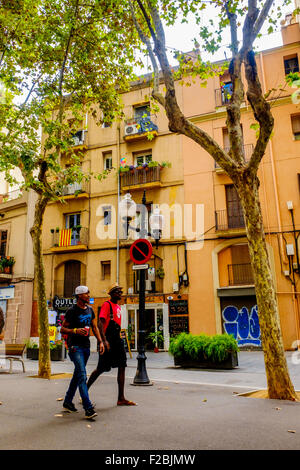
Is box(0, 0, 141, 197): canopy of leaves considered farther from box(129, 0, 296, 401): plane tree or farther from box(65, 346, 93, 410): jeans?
box(65, 346, 93, 410): jeans

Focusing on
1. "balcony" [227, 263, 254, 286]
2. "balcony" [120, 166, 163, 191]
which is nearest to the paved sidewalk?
"balcony" [227, 263, 254, 286]

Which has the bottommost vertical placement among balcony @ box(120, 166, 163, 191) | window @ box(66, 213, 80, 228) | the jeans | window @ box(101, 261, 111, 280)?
the jeans

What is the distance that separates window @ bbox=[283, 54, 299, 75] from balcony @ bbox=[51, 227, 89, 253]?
15079 mm

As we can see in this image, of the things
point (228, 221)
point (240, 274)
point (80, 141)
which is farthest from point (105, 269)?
point (80, 141)

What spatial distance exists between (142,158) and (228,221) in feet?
24.0

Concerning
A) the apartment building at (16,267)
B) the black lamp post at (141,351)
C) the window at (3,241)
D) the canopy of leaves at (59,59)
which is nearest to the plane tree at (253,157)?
the black lamp post at (141,351)

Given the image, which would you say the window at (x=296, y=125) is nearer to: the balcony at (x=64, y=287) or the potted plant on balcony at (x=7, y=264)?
the balcony at (x=64, y=287)

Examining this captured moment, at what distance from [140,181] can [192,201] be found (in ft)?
12.1

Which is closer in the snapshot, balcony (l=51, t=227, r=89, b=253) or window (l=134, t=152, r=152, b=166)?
balcony (l=51, t=227, r=89, b=253)

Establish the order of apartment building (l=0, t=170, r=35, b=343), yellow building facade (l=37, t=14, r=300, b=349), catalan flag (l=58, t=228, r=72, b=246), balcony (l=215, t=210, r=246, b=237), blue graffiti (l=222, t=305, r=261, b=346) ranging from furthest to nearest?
1. apartment building (l=0, t=170, r=35, b=343)
2. catalan flag (l=58, t=228, r=72, b=246)
3. balcony (l=215, t=210, r=246, b=237)
4. yellow building facade (l=37, t=14, r=300, b=349)
5. blue graffiti (l=222, t=305, r=261, b=346)

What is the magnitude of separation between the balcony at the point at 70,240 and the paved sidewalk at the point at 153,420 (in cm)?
1538

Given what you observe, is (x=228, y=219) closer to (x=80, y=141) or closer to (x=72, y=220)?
(x=72, y=220)

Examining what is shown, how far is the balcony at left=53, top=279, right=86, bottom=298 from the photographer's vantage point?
23.3m
